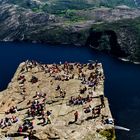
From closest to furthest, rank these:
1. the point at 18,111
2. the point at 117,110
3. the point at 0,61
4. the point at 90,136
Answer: the point at 90,136
the point at 18,111
the point at 117,110
the point at 0,61

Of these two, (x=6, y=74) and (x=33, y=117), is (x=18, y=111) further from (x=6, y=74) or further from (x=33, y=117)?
(x=6, y=74)

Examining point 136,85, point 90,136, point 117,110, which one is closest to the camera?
point 90,136

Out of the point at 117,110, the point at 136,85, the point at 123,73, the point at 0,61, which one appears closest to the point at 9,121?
the point at 117,110

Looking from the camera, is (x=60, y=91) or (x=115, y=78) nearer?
(x=60, y=91)

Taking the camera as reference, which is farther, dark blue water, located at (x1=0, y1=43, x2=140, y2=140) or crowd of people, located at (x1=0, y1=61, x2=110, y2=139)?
dark blue water, located at (x1=0, y1=43, x2=140, y2=140)

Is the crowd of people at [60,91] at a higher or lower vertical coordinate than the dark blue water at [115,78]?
higher

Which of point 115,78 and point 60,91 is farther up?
point 60,91

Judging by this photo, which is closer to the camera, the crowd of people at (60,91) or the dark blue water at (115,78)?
the crowd of people at (60,91)

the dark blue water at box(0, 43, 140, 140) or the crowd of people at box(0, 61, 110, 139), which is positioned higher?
the crowd of people at box(0, 61, 110, 139)
